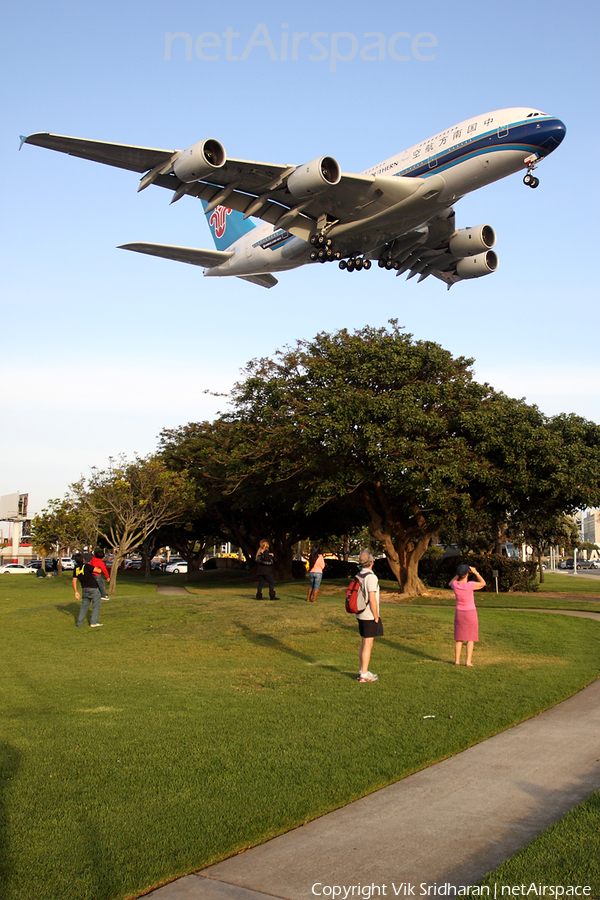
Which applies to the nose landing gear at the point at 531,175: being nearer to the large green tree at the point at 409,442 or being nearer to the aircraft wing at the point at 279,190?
the aircraft wing at the point at 279,190

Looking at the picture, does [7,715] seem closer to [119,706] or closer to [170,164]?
[119,706]

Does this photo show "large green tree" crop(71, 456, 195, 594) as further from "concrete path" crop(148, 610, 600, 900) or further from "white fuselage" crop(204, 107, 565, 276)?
"concrete path" crop(148, 610, 600, 900)

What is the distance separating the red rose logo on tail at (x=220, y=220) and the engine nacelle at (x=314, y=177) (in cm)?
1294

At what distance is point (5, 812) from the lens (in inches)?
174

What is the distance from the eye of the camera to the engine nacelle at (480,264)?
25516 millimetres

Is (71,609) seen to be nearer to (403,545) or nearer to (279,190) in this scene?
(279,190)

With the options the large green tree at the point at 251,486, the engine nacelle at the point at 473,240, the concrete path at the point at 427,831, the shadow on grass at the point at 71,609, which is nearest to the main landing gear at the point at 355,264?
the engine nacelle at the point at 473,240

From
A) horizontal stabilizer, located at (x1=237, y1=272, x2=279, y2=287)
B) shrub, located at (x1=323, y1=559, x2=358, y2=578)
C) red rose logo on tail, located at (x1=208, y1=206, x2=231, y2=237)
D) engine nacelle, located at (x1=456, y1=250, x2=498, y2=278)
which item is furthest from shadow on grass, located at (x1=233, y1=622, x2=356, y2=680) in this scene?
shrub, located at (x1=323, y1=559, x2=358, y2=578)

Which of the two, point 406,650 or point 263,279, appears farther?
point 263,279

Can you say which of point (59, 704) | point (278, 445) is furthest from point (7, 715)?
point (278, 445)

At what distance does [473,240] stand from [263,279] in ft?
30.0

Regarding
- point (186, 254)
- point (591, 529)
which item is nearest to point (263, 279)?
point (186, 254)

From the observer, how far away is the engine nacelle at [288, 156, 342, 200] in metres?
19.5

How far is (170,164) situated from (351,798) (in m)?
18.2
